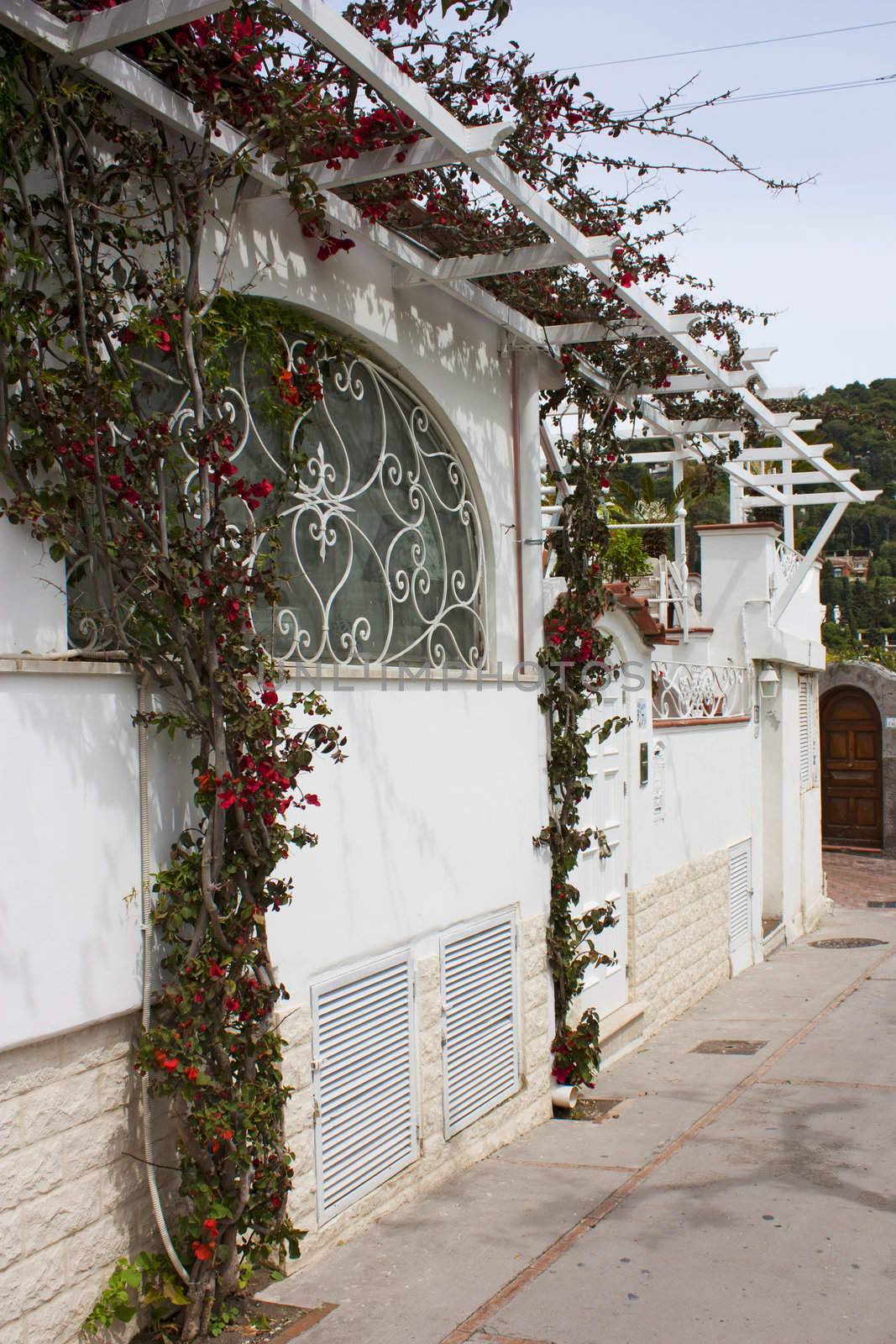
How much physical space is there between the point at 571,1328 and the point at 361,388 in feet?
12.7

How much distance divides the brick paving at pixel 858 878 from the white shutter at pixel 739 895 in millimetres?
4774

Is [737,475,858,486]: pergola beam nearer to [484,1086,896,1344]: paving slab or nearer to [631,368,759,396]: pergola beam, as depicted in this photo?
[631,368,759,396]: pergola beam

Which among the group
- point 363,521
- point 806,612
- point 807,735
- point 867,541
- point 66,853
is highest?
point 867,541

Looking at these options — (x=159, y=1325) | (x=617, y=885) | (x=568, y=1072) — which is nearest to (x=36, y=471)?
(x=159, y=1325)

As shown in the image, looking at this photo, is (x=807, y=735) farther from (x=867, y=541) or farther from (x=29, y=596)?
(x=867, y=541)

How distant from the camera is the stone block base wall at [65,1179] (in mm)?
3570

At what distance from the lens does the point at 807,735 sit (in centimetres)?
1596

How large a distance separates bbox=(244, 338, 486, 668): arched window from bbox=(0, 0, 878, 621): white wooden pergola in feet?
2.01

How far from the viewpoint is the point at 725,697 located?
12.5 metres

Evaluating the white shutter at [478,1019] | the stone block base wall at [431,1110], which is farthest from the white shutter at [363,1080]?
the white shutter at [478,1019]

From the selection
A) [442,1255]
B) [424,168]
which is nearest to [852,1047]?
[442,1255]

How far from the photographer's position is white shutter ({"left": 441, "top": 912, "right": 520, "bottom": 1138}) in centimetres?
604

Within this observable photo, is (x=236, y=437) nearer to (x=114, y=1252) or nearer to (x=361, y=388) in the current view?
(x=361, y=388)

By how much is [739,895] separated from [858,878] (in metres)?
7.85
